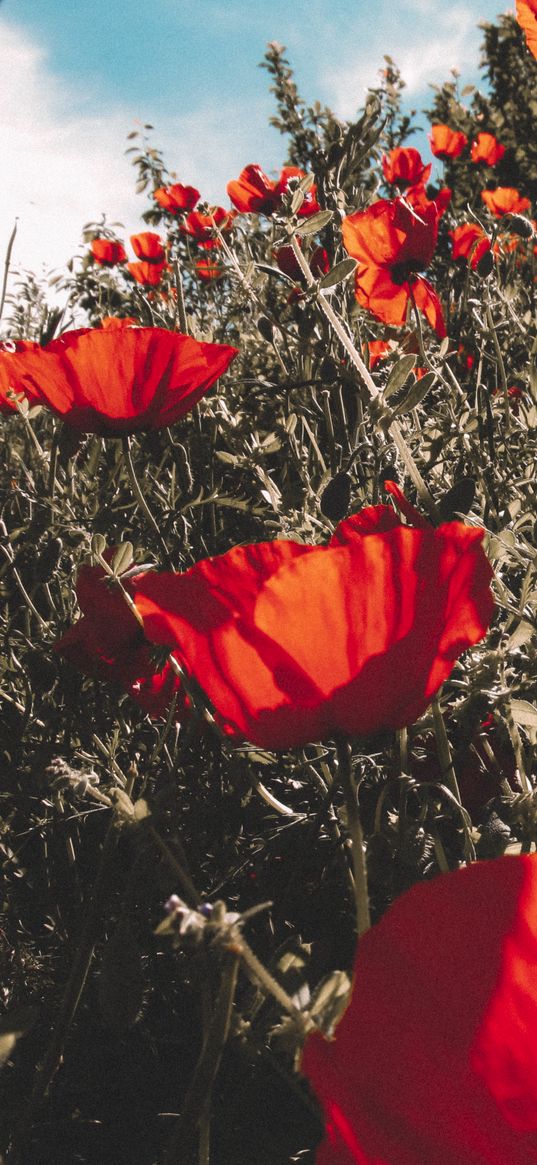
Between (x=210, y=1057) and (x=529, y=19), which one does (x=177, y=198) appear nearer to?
(x=529, y=19)

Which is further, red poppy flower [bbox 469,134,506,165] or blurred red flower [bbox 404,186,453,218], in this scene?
red poppy flower [bbox 469,134,506,165]

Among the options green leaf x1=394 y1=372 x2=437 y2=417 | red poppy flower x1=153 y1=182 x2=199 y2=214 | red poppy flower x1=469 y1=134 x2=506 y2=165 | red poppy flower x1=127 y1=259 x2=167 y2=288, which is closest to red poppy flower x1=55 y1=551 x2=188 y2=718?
green leaf x1=394 y1=372 x2=437 y2=417

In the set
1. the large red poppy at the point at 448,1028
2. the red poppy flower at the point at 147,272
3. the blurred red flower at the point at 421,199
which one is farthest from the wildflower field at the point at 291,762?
the red poppy flower at the point at 147,272

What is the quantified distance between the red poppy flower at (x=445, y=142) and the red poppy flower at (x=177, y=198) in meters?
1.19

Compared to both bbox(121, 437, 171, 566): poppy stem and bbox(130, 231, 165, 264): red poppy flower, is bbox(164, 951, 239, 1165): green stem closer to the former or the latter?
bbox(121, 437, 171, 566): poppy stem

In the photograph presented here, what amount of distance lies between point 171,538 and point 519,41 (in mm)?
6210

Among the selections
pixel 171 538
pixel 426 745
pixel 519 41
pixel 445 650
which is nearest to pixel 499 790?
pixel 426 745

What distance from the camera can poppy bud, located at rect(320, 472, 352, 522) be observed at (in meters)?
0.80

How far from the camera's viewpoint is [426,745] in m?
0.91

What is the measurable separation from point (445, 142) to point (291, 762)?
329cm

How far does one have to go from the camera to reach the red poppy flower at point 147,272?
2697 millimetres

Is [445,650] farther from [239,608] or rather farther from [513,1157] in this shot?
Answer: [513,1157]

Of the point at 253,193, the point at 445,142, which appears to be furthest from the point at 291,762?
the point at 445,142

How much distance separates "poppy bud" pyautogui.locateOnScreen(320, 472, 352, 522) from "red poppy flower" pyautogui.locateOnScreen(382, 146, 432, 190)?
66.0 inches
